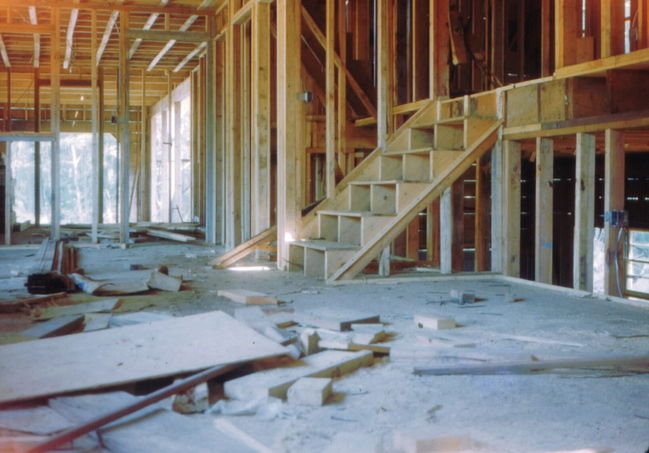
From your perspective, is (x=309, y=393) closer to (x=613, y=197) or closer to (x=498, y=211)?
(x=613, y=197)

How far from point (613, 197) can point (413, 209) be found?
1.44m

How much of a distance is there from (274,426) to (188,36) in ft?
25.7

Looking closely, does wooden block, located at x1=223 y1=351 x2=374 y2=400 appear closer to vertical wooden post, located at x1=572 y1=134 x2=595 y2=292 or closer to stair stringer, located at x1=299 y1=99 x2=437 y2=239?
vertical wooden post, located at x1=572 y1=134 x2=595 y2=292

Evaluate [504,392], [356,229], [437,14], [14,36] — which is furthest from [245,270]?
[14,36]

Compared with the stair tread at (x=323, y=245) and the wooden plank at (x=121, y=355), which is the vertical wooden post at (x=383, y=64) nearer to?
the stair tread at (x=323, y=245)

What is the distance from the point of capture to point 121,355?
106 inches

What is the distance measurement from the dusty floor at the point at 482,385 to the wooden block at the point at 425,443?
3 centimetres

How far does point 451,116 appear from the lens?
6.25 meters

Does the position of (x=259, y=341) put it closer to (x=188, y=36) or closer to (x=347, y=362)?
(x=347, y=362)

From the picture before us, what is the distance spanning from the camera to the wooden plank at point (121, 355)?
2361mm

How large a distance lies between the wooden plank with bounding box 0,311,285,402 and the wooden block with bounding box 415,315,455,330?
969 millimetres

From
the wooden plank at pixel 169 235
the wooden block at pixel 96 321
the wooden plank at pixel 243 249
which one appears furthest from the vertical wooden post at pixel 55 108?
the wooden block at pixel 96 321

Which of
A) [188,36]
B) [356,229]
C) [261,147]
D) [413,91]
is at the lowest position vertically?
[356,229]

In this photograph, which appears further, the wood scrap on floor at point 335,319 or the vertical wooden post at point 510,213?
the vertical wooden post at point 510,213
